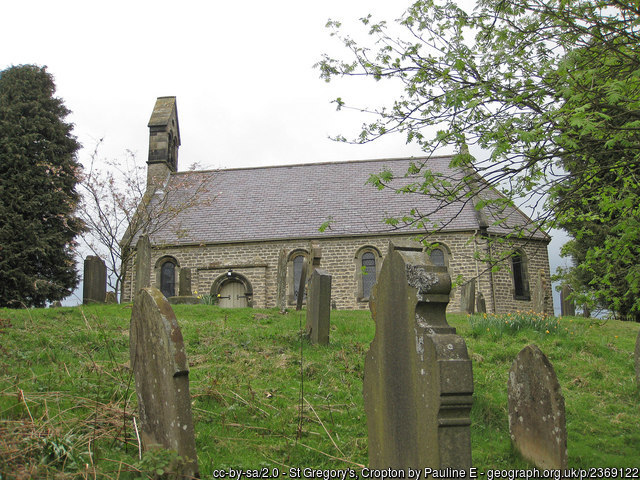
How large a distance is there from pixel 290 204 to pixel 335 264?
411 cm

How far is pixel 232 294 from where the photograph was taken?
2383 cm

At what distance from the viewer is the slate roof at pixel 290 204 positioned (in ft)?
78.3

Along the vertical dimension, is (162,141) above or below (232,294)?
above

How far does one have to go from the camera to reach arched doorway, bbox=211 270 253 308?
23469 millimetres

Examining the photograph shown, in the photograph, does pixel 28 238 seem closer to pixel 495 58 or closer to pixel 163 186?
pixel 163 186

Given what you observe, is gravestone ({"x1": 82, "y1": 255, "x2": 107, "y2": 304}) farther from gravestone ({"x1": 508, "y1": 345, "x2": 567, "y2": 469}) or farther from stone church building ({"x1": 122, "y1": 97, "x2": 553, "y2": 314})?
gravestone ({"x1": 508, "y1": 345, "x2": 567, "y2": 469})

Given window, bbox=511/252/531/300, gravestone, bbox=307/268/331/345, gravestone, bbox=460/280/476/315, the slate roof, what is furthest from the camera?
the slate roof

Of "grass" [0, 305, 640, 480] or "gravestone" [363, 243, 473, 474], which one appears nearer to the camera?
"gravestone" [363, 243, 473, 474]

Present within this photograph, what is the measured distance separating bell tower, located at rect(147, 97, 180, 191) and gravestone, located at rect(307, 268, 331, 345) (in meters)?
19.4

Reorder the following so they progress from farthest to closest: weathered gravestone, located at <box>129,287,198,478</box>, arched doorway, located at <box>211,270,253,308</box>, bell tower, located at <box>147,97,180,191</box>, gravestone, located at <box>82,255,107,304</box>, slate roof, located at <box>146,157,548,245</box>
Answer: bell tower, located at <box>147,97,180,191</box>, slate roof, located at <box>146,157,548,245</box>, arched doorway, located at <box>211,270,253,308</box>, gravestone, located at <box>82,255,107,304</box>, weathered gravestone, located at <box>129,287,198,478</box>

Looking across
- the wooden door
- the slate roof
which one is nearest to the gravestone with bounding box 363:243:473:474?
the slate roof

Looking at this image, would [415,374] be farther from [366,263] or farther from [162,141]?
[162,141]

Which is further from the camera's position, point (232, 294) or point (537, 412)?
point (232, 294)

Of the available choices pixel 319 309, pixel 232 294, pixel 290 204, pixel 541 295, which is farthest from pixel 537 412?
pixel 290 204
